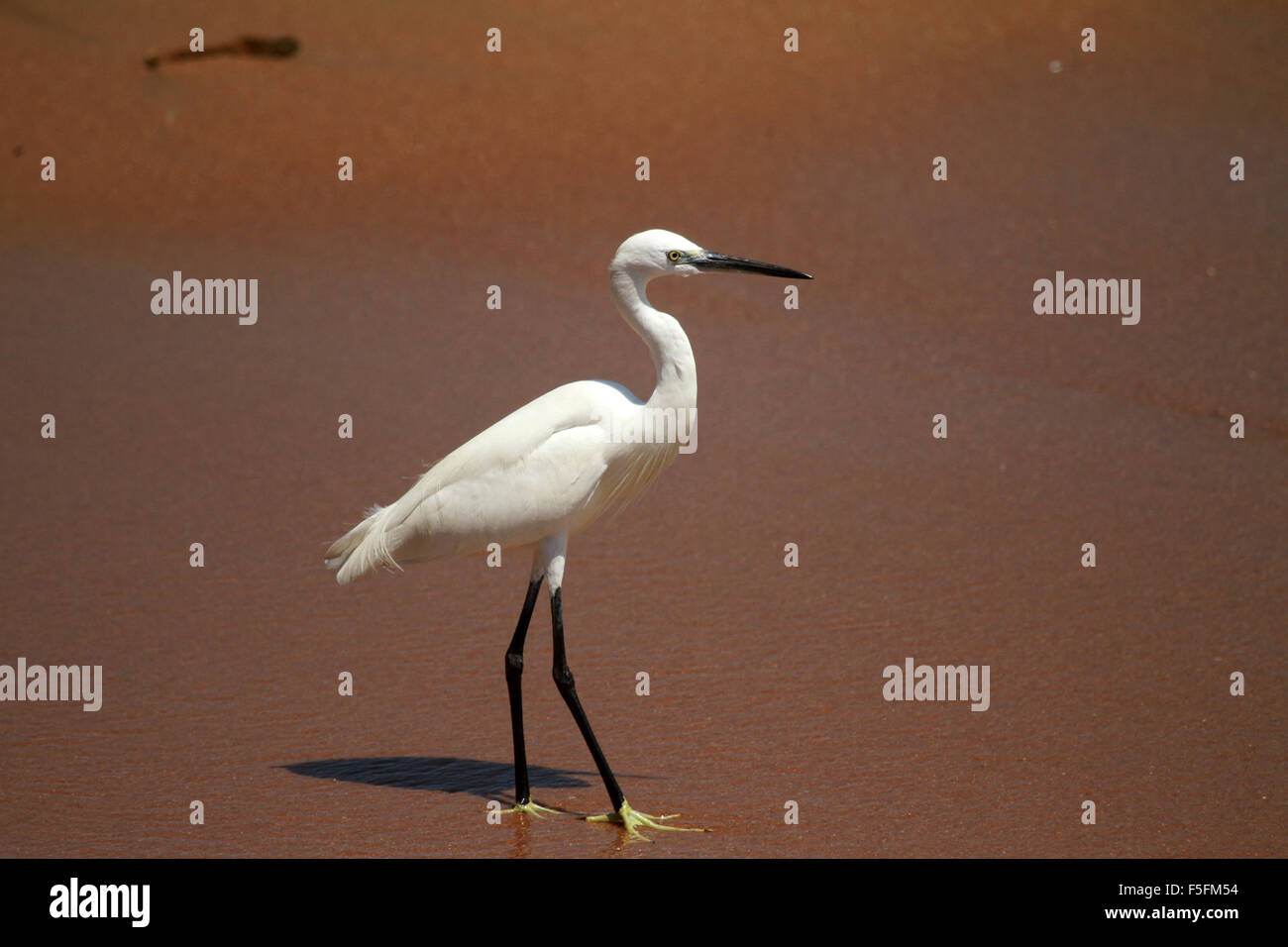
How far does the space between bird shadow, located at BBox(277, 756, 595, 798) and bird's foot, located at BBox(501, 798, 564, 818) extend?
0.61 ft

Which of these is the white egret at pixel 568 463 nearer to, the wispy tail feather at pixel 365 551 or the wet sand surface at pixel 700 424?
the wispy tail feather at pixel 365 551

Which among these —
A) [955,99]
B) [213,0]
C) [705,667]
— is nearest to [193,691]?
[705,667]

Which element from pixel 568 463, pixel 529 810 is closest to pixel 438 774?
pixel 529 810

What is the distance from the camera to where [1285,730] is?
6.80 meters

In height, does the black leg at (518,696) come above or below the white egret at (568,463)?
below

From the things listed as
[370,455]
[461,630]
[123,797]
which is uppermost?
[370,455]

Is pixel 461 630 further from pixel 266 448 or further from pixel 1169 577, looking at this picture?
pixel 1169 577

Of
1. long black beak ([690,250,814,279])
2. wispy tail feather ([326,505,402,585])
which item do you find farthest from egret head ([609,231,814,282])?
wispy tail feather ([326,505,402,585])

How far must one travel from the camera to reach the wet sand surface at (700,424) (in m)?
6.52

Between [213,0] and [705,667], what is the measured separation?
13456mm

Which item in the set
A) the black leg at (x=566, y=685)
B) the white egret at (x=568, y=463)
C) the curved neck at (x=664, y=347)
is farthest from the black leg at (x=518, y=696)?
the curved neck at (x=664, y=347)

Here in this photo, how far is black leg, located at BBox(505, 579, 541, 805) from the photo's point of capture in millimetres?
6176

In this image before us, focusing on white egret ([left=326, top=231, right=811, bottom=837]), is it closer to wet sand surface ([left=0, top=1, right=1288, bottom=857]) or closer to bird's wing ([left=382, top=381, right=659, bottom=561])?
bird's wing ([left=382, top=381, right=659, bottom=561])

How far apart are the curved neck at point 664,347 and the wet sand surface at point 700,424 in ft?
5.22
